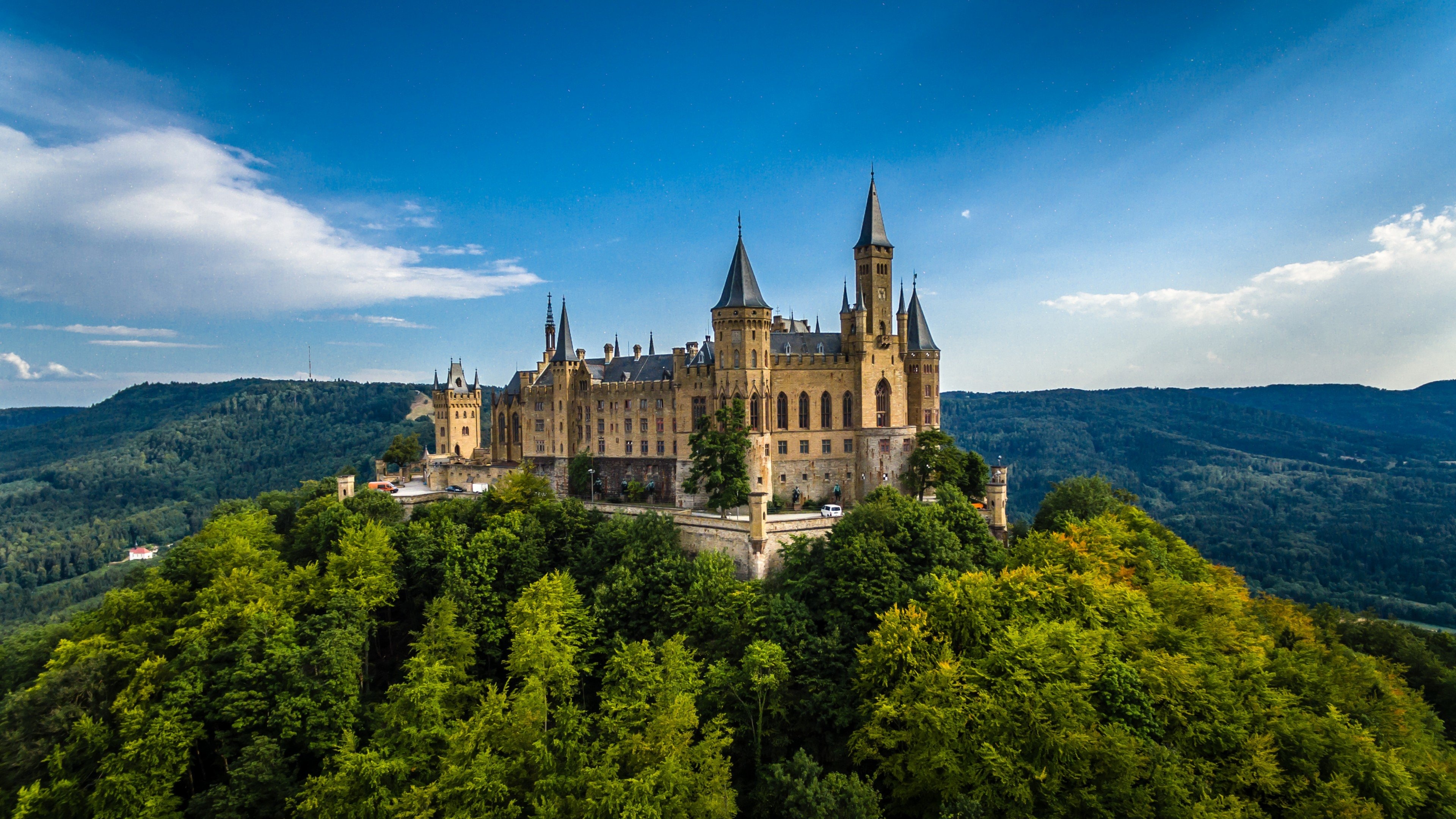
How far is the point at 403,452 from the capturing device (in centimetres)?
7219

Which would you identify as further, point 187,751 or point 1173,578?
point 1173,578

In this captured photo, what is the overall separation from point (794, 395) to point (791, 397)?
10.4 inches

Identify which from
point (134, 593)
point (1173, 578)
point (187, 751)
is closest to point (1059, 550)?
point (1173, 578)

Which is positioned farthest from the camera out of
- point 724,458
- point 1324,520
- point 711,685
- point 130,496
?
point 130,496

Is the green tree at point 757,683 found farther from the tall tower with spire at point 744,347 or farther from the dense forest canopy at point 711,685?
the tall tower with spire at point 744,347

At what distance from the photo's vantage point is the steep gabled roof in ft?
171

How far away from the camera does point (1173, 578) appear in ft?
133

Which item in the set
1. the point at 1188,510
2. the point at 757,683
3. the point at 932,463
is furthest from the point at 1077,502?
the point at 1188,510

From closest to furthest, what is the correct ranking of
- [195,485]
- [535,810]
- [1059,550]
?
[535,810], [1059,550], [195,485]

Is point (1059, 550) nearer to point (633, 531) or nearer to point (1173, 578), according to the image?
point (1173, 578)

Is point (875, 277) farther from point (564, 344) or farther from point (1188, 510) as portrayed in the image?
point (1188, 510)

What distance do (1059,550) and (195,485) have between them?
209409 mm

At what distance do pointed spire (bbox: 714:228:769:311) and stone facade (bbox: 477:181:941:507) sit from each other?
8 centimetres

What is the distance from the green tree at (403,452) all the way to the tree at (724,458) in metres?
35.9
